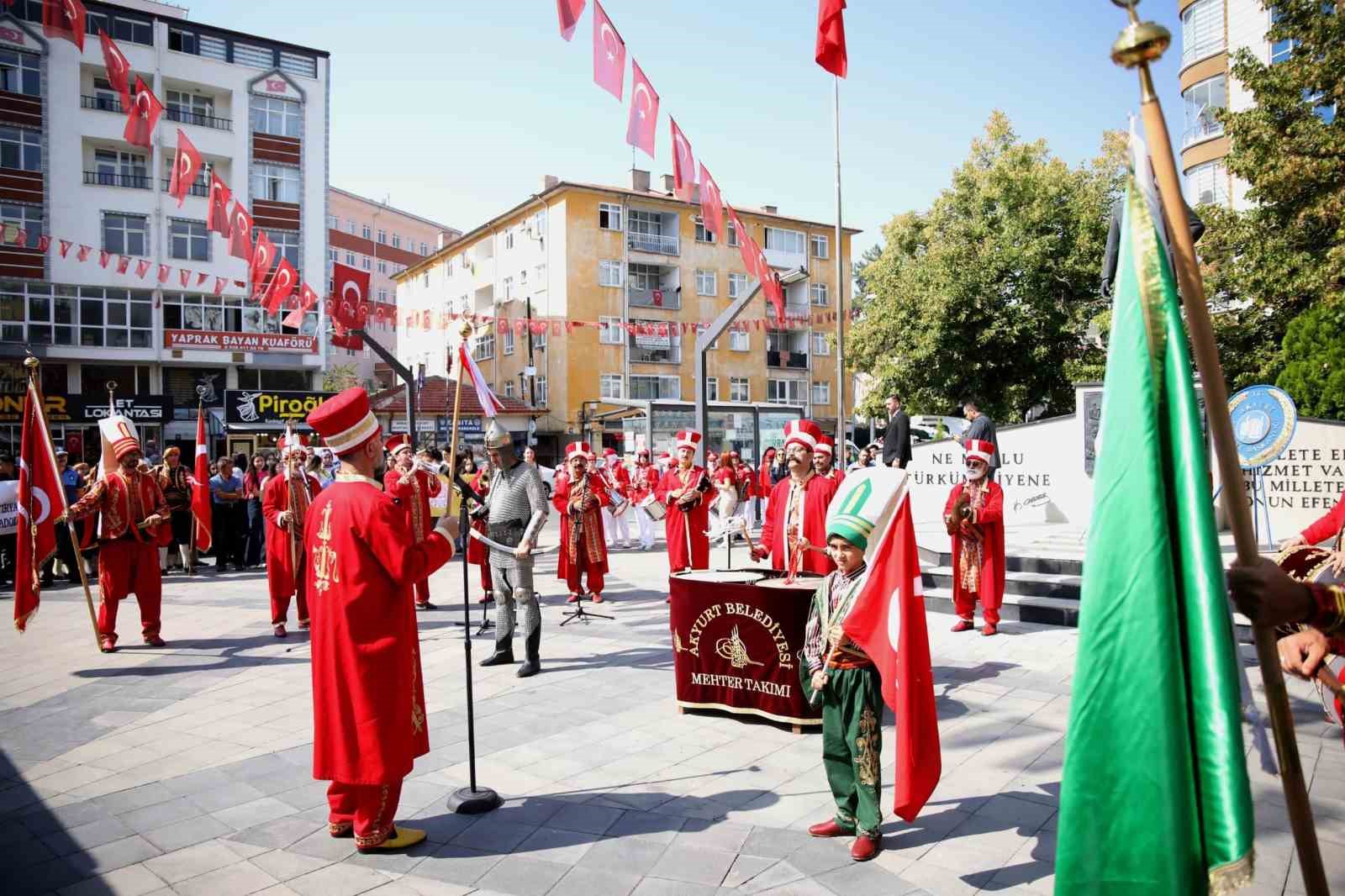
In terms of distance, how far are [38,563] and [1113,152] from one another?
30998 millimetres

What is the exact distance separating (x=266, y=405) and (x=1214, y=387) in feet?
113

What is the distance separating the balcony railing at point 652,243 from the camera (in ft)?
140

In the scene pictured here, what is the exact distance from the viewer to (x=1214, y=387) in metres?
1.67

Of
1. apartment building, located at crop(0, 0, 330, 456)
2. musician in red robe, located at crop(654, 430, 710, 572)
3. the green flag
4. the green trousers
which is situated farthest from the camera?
apartment building, located at crop(0, 0, 330, 456)

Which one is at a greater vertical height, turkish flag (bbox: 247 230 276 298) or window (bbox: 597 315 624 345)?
window (bbox: 597 315 624 345)

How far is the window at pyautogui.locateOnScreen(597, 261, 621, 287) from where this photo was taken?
41.6 meters

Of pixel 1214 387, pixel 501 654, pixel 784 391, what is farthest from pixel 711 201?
pixel 784 391

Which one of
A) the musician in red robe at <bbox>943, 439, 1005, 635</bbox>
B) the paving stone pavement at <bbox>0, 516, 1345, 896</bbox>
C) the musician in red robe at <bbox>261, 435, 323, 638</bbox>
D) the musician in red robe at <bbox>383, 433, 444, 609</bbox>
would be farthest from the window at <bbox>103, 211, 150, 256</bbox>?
the musician in red robe at <bbox>943, 439, 1005, 635</bbox>

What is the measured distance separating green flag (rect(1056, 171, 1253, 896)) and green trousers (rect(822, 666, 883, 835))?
2.47 meters

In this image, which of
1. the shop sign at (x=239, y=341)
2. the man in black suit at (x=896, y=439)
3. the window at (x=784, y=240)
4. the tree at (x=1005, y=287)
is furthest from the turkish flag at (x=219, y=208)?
the window at (x=784, y=240)

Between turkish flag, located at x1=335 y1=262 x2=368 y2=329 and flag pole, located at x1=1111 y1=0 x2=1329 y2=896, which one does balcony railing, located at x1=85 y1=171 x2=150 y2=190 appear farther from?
flag pole, located at x1=1111 y1=0 x2=1329 y2=896

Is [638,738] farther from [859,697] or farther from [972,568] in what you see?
[972,568]

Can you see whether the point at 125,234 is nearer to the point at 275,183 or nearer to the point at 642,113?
the point at 275,183

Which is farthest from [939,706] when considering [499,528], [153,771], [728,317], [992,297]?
[992,297]
